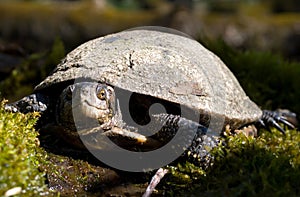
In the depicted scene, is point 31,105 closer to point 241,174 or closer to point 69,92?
point 69,92

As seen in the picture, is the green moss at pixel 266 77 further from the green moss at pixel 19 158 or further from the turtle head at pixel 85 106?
the green moss at pixel 19 158

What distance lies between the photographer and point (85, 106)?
1822 mm

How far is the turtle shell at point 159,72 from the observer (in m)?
1.99

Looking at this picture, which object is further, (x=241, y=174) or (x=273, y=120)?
(x=273, y=120)

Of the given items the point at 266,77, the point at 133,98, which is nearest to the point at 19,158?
the point at 133,98

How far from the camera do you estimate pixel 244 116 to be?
91.4 inches

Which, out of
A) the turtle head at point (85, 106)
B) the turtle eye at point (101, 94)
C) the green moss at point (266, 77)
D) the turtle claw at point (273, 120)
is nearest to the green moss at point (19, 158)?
the turtle head at point (85, 106)

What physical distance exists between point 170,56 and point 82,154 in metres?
0.64

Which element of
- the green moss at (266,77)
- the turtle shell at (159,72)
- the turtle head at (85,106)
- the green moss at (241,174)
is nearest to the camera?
the green moss at (241,174)

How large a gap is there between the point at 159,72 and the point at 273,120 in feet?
2.96

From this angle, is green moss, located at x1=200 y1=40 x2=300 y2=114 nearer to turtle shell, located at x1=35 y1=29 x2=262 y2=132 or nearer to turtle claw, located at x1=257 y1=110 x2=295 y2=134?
turtle claw, located at x1=257 y1=110 x2=295 y2=134

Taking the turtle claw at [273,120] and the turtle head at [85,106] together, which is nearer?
the turtle head at [85,106]

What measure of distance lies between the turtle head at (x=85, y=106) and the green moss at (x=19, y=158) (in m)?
0.17

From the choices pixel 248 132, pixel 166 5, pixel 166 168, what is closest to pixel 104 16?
pixel 166 5
